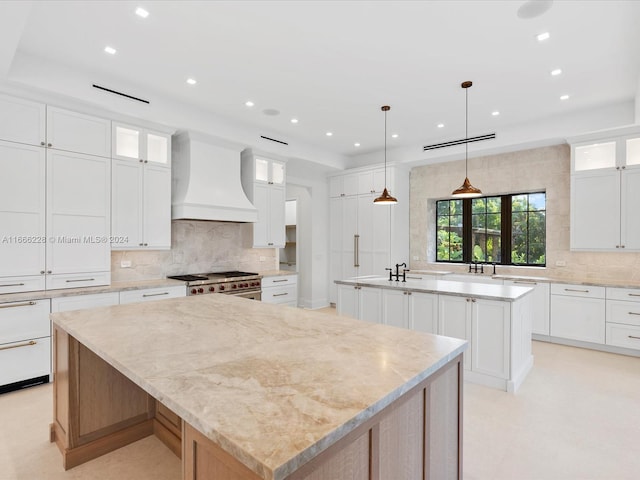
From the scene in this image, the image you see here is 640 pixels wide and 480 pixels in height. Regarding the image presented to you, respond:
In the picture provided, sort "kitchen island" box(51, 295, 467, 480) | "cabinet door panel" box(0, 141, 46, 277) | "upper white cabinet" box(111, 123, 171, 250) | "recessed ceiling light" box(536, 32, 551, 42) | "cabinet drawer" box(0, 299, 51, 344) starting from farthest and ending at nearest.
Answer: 1. "upper white cabinet" box(111, 123, 171, 250)
2. "cabinet door panel" box(0, 141, 46, 277)
3. "cabinet drawer" box(0, 299, 51, 344)
4. "recessed ceiling light" box(536, 32, 551, 42)
5. "kitchen island" box(51, 295, 467, 480)

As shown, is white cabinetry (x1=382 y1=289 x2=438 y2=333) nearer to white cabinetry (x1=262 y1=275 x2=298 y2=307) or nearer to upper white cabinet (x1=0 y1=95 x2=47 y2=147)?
white cabinetry (x1=262 y1=275 x2=298 y2=307)

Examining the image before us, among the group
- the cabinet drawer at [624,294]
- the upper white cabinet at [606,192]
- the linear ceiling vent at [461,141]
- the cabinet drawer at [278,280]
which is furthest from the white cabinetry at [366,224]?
the cabinet drawer at [624,294]

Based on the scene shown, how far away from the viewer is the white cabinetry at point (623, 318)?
13.7ft

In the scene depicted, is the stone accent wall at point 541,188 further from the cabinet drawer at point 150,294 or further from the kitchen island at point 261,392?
the kitchen island at point 261,392

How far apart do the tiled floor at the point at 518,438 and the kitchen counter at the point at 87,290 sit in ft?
2.87

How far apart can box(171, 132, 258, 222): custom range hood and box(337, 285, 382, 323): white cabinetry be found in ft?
5.82

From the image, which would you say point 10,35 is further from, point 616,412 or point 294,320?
point 616,412

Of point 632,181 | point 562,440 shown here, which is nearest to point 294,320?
point 562,440

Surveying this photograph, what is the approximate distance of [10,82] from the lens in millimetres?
3168

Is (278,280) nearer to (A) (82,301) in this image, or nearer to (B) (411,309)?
(B) (411,309)

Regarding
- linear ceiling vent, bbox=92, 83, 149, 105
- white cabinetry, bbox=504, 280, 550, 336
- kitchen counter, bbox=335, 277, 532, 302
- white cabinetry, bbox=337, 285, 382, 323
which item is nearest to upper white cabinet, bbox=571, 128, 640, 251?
white cabinetry, bbox=504, 280, 550, 336

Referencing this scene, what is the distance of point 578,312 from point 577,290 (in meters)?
0.29

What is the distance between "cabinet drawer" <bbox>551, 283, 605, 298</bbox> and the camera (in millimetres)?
4418

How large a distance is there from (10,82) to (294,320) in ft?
11.3
